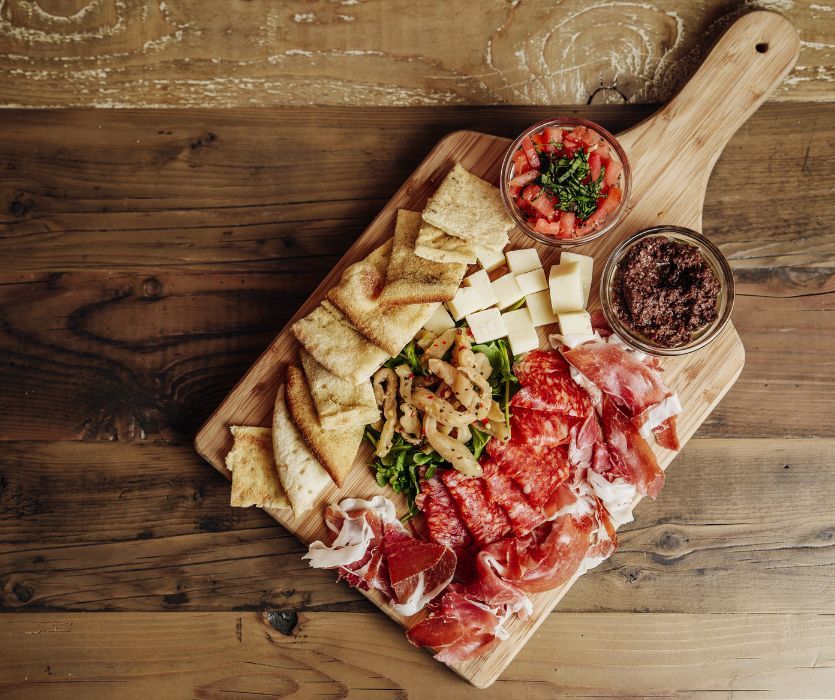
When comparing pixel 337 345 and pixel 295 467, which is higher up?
pixel 337 345

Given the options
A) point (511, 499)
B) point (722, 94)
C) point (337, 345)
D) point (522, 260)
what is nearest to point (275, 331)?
point (337, 345)

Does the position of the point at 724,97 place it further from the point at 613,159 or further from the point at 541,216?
the point at 541,216

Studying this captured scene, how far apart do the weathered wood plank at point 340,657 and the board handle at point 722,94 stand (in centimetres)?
171

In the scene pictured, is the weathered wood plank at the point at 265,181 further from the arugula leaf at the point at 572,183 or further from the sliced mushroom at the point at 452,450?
the sliced mushroom at the point at 452,450

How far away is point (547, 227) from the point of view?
2037 millimetres

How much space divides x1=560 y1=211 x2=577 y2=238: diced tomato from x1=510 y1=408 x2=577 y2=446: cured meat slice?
0.61 metres

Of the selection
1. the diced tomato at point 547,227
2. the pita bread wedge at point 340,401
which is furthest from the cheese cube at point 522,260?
the pita bread wedge at point 340,401

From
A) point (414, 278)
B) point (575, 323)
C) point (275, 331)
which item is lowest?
point (275, 331)

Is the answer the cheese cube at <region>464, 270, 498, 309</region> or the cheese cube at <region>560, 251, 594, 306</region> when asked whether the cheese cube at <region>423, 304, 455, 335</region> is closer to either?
the cheese cube at <region>464, 270, 498, 309</region>

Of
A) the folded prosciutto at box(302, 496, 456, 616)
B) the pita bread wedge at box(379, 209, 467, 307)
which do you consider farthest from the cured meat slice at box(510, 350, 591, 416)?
the folded prosciutto at box(302, 496, 456, 616)

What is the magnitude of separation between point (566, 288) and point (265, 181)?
1199 mm

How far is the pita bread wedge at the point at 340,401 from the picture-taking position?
2.06m

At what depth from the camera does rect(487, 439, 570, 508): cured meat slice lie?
2135mm

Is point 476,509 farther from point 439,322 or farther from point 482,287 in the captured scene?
point 482,287
